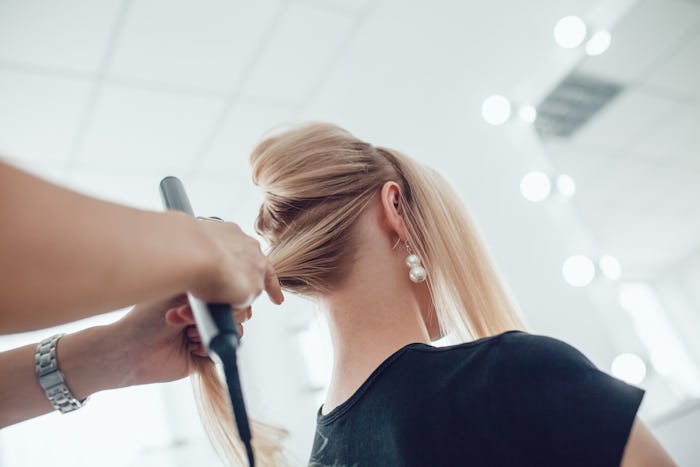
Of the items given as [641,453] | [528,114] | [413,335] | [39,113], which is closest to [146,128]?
[39,113]

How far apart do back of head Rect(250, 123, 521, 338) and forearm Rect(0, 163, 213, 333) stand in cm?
46

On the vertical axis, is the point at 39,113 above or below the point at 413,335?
above

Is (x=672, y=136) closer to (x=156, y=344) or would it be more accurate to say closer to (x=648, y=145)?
(x=648, y=145)

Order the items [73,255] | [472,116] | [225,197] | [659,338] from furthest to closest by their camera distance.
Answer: [225,197]
[472,116]
[659,338]
[73,255]

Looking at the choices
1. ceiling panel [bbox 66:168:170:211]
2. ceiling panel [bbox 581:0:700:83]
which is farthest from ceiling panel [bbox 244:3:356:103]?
ceiling panel [bbox 581:0:700:83]

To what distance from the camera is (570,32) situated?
5.35 ft

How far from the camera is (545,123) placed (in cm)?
171

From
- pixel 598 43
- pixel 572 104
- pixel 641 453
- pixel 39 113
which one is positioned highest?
pixel 39 113

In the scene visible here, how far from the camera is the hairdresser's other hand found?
0.37 meters

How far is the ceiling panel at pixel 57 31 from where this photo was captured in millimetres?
1582

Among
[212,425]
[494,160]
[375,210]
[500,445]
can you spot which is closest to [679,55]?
[494,160]

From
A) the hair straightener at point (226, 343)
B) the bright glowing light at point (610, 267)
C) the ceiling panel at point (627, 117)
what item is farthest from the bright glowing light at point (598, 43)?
the hair straightener at point (226, 343)

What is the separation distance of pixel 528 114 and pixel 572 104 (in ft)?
0.49

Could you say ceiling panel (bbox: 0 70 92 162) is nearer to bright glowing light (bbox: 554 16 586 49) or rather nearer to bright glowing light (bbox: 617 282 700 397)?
bright glowing light (bbox: 554 16 586 49)
